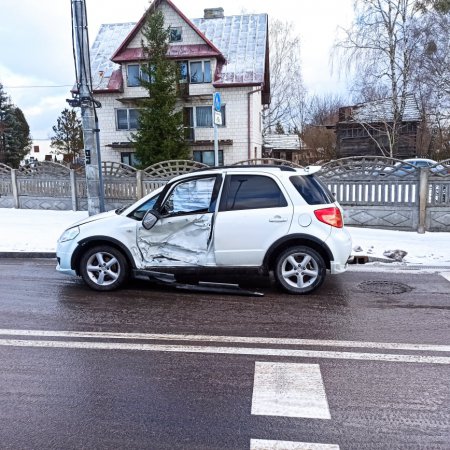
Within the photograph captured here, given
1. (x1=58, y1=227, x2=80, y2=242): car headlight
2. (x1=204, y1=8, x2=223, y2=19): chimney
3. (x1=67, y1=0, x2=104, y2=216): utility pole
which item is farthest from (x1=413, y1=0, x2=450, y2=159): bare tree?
(x1=58, y1=227, x2=80, y2=242): car headlight

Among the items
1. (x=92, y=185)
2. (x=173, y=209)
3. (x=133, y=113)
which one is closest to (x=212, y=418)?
(x=173, y=209)

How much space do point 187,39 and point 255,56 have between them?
4.09 metres

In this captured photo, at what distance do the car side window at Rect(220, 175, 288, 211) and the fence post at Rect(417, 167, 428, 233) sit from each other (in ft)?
18.2

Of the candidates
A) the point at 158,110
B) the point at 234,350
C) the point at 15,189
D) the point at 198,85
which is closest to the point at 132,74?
the point at 198,85

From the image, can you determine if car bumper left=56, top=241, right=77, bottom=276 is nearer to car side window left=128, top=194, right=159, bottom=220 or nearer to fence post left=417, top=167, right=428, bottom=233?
car side window left=128, top=194, right=159, bottom=220

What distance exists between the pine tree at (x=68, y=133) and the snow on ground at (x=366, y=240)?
4325cm

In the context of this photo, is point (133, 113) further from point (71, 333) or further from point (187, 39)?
point (71, 333)

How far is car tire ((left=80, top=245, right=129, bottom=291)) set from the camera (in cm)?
614

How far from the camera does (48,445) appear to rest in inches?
110

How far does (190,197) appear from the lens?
609 centimetres

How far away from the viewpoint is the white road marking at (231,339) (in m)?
4.26

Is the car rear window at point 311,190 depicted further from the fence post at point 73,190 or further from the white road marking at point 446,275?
the fence post at point 73,190

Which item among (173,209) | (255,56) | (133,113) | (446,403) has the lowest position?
(446,403)

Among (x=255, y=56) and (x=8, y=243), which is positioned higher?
(x=255, y=56)
